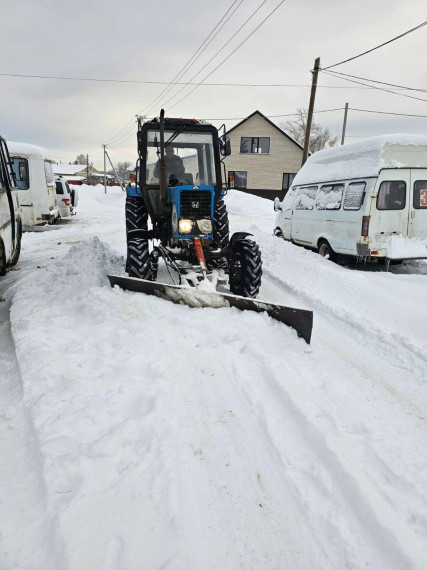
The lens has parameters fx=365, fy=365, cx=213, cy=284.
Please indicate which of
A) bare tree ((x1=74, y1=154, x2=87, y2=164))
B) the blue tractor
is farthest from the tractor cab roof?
bare tree ((x1=74, y1=154, x2=87, y2=164))

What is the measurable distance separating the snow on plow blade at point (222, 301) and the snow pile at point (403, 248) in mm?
3942

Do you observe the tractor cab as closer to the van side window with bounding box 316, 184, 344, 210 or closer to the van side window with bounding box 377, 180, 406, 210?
the van side window with bounding box 316, 184, 344, 210

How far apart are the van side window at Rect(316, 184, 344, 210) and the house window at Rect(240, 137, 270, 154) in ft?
82.6

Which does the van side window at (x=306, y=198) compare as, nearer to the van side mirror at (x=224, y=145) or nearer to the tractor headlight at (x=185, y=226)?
the van side mirror at (x=224, y=145)

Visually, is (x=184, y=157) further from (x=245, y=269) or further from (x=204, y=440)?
(x=204, y=440)

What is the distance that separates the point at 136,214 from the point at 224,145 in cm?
177

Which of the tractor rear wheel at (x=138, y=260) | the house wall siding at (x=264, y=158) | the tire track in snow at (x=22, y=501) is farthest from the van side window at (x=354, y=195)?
the house wall siding at (x=264, y=158)

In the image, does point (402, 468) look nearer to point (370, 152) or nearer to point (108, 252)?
point (370, 152)

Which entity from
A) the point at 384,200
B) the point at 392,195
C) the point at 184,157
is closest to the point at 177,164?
the point at 184,157

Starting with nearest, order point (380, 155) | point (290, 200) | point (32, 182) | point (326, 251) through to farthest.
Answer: point (380, 155) → point (326, 251) → point (290, 200) → point (32, 182)

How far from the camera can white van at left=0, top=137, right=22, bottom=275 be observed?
552 centimetres

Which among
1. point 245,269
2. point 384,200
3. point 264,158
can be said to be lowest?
point 245,269

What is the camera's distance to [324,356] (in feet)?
11.8

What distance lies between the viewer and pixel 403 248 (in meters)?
6.81
